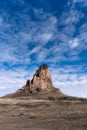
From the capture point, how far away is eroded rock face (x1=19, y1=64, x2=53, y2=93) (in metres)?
175

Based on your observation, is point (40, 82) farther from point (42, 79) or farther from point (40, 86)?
point (40, 86)

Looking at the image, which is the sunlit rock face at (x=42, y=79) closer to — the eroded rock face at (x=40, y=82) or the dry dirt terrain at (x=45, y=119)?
the eroded rock face at (x=40, y=82)

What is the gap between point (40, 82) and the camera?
185 metres

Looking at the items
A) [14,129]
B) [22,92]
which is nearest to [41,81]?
[22,92]

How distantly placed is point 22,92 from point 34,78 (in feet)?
62.4

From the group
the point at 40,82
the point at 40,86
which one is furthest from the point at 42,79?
the point at 40,86

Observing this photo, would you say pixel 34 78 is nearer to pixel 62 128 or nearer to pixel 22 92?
pixel 22 92

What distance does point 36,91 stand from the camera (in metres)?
170

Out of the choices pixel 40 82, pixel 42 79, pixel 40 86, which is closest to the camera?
pixel 40 86

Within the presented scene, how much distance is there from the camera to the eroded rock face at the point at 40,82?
17481 centimetres

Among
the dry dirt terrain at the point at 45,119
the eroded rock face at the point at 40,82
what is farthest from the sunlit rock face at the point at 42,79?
the dry dirt terrain at the point at 45,119

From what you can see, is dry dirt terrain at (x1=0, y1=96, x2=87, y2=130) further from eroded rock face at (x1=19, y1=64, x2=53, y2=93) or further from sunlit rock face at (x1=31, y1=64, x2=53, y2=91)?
sunlit rock face at (x1=31, y1=64, x2=53, y2=91)

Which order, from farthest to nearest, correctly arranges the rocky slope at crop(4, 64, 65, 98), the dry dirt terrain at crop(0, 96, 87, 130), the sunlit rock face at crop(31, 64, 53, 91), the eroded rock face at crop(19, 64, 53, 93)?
the sunlit rock face at crop(31, 64, 53, 91) < the eroded rock face at crop(19, 64, 53, 93) < the rocky slope at crop(4, 64, 65, 98) < the dry dirt terrain at crop(0, 96, 87, 130)

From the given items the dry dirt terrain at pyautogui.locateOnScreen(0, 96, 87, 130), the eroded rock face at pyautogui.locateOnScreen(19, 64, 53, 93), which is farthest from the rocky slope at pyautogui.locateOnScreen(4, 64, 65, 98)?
the dry dirt terrain at pyautogui.locateOnScreen(0, 96, 87, 130)
